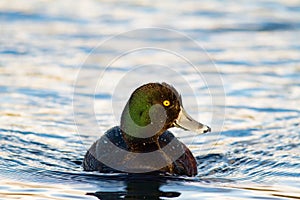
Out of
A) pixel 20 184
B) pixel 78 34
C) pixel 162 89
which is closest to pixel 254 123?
pixel 162 89

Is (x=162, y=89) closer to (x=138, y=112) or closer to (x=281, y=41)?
(x=138, y=112)

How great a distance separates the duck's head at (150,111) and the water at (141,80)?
57 centimetres

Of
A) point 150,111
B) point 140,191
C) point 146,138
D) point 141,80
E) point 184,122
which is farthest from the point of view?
point 141,80

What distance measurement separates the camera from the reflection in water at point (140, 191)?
33.0 feet

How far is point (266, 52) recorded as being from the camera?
17.1 m

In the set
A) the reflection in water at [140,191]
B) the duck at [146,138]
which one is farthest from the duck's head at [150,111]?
the reflection in water at [140,191]

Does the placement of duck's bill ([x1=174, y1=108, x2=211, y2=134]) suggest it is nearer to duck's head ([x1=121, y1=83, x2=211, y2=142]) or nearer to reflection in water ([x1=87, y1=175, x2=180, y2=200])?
duck's head ([x1=121, y1=83, x2=211, y2=142])

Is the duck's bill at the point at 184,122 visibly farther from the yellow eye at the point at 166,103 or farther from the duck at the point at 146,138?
the yellow eye at the point at 166,103

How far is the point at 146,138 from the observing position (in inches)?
424

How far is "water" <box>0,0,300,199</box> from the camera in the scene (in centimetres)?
1052

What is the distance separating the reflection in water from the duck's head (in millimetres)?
552

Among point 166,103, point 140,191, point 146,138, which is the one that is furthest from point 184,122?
point 140,191

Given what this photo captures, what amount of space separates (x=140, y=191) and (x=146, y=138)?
2.50ft

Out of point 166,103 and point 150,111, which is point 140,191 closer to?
point 150,111
